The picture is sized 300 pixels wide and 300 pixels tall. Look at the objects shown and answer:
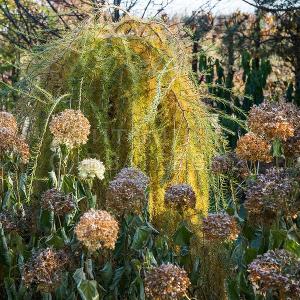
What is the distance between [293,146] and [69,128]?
41 centimetres

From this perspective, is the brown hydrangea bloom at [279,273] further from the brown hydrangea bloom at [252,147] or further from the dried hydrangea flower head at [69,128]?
the dried hydrangea flower head at [69,128]

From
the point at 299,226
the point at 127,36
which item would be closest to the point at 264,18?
the point at 127,36

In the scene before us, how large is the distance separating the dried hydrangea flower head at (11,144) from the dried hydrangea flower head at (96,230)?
0.32 meters

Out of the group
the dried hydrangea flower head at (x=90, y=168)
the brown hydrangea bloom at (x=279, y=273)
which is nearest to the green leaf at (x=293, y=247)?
the brown hydrangea bloom at (x=279, y=273)

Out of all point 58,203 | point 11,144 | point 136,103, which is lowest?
point 58,203

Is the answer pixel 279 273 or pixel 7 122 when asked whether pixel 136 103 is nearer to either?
pixel 7 122

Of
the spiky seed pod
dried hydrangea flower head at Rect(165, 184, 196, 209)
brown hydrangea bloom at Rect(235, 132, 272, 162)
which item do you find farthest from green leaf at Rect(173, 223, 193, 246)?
the spiky seed pod

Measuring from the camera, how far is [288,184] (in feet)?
2.81

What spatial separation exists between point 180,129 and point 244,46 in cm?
589

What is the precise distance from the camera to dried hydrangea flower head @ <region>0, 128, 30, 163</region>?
1.07 m

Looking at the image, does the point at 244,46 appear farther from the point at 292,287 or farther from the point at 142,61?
the point at 292,287

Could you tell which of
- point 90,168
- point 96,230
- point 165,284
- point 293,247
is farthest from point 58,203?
point 293,247

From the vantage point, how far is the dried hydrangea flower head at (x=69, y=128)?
3.51 feet

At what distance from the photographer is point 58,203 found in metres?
1.01
